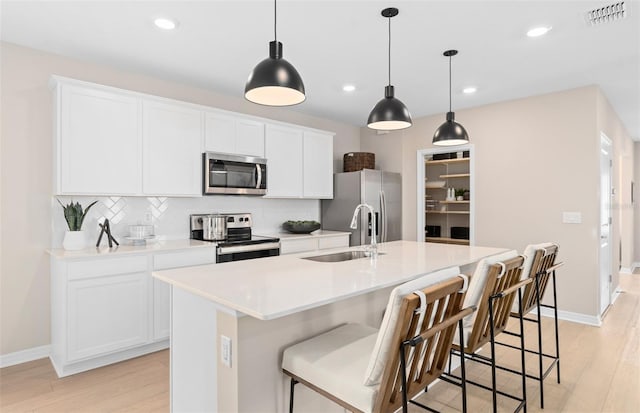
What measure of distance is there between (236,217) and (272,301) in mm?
2830

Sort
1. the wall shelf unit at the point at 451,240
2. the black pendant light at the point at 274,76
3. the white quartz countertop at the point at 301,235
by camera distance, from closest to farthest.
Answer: the black pendant light at the point at 274,76
the white quartz countertop at the point at 301,235
the wall shelf unit at the point at 451,240

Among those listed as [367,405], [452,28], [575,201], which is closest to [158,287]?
[367,405]

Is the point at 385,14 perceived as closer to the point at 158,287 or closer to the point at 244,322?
the point at 244,322

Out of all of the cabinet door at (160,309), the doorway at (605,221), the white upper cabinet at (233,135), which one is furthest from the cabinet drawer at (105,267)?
the doorway at (605,221)

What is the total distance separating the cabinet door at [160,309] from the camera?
3.15 metres

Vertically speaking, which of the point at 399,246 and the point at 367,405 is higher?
the point at 399,246

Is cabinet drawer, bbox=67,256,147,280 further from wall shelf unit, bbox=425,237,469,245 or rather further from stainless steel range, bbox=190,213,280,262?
wall shelf unit, bbox=425,237,469,245

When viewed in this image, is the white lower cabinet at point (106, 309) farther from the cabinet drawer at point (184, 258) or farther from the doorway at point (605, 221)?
the doorway at point (605, 221)

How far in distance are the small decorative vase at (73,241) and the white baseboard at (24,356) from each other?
88 cm

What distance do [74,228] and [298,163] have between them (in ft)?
8.34

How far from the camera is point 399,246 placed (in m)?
3.28

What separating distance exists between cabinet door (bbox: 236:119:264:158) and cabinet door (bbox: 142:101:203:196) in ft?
1.51

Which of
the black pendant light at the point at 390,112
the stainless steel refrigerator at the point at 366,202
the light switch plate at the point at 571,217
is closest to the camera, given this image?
the black pendant light at the point at 390,112

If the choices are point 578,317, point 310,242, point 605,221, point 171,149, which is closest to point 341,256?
point 310,242
